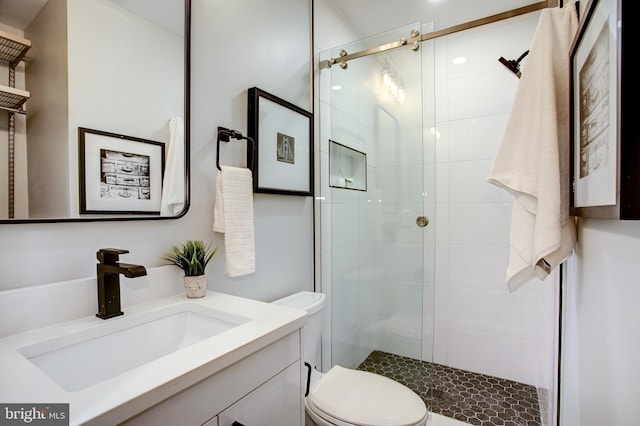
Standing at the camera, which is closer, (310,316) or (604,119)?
(604,119)

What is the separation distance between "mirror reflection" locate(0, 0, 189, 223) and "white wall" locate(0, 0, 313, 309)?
0.19 feet

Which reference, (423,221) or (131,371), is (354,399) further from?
(423,221)

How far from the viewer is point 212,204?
1316 mm

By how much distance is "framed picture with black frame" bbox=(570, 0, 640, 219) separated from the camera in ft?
1.37

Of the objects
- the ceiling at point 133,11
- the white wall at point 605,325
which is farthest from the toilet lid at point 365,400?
the ceiling at point 133,11

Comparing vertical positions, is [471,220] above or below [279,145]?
below

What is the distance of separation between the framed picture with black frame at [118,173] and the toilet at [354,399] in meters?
0.75

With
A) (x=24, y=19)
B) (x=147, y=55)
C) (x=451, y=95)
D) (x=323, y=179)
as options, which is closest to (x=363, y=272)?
(x=323, y=179)

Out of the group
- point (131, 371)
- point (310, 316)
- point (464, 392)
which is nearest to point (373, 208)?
point (310, 316)

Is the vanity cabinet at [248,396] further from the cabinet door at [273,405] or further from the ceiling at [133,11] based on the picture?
the ceiling at [133,11]

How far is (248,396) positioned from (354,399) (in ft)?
2.28

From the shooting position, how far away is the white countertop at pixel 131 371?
51cm

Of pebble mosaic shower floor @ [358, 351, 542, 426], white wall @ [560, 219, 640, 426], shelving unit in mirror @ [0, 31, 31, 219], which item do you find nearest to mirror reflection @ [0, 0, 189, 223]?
shelving unit in mirror @ [0, 31, 31, 219]

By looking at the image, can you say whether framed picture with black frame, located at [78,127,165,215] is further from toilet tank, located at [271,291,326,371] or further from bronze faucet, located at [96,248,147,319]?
toilet tank, located at [271,291,326,371]
